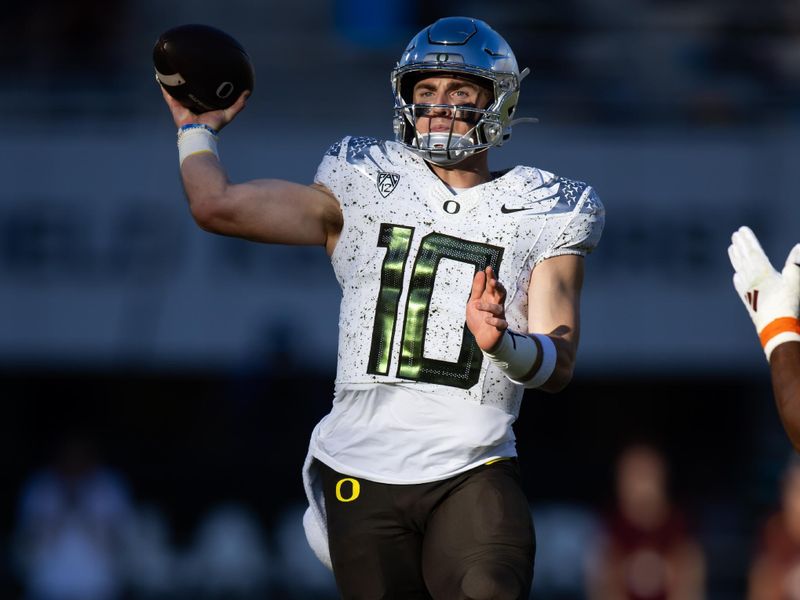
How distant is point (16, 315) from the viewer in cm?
1128

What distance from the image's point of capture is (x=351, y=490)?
13.1 ft

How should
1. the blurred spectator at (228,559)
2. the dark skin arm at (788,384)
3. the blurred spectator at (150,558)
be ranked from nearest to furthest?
the dark skin arm at (788,384) < the blurred spectator at (150,558) < the blurred spectator at (228,559)

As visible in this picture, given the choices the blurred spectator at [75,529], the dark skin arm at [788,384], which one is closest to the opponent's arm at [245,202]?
the dark skin arm at [788,384]

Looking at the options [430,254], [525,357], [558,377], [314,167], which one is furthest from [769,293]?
[314,167]

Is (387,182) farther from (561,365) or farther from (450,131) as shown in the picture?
(561,365)

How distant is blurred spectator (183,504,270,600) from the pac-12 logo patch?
5.48m

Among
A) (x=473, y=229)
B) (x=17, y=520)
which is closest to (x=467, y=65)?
(x=473, y=229)

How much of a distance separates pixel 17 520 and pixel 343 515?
593 cm

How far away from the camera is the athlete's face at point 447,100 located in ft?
13.5

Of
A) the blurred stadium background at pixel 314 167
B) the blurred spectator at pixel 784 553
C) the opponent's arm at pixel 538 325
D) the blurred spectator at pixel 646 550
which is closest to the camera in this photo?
the opponent's arm at pixel 538 325

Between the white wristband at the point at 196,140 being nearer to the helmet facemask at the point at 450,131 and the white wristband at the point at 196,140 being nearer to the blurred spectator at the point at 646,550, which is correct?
the helmet facemask at the point at 450,131

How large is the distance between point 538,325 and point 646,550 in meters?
4.25

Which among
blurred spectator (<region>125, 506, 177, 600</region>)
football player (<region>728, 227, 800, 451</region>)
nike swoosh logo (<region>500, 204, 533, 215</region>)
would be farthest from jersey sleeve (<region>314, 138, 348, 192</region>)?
blurred spectator (<region>125, 506, 177, 600</region>)

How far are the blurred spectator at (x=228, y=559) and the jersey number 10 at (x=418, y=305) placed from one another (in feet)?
18.0
